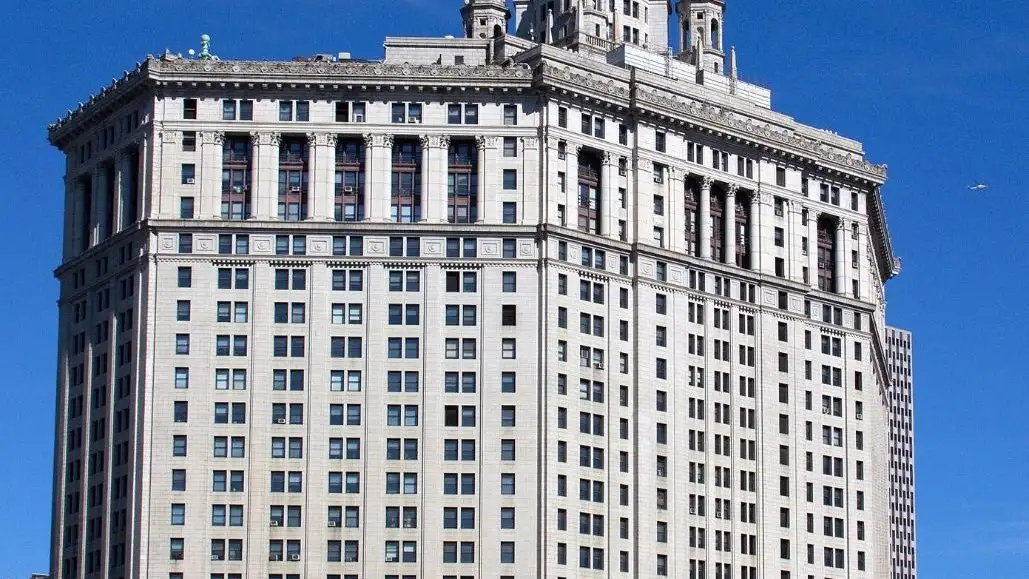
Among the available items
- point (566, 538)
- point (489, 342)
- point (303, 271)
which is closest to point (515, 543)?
point (566, 538)

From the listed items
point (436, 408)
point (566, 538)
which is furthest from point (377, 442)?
point (566, 538)

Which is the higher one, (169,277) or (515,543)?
(169,277)

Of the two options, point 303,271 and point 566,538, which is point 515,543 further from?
point 303,271

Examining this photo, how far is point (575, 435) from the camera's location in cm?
19762

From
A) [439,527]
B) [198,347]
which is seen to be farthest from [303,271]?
[439,527]

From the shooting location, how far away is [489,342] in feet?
648

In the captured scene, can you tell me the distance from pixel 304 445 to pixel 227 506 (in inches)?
314

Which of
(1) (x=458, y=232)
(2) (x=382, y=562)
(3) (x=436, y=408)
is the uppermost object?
(1) (x=458, y=232)

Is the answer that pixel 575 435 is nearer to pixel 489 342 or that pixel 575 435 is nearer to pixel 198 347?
pixel 489 342

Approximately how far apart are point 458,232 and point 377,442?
62.8 feet

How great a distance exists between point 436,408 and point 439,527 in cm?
992

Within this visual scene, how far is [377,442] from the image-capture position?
19462 centimetres

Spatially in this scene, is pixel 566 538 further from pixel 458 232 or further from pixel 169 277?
pixel 169 277

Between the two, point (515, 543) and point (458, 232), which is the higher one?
point (458, 232)
